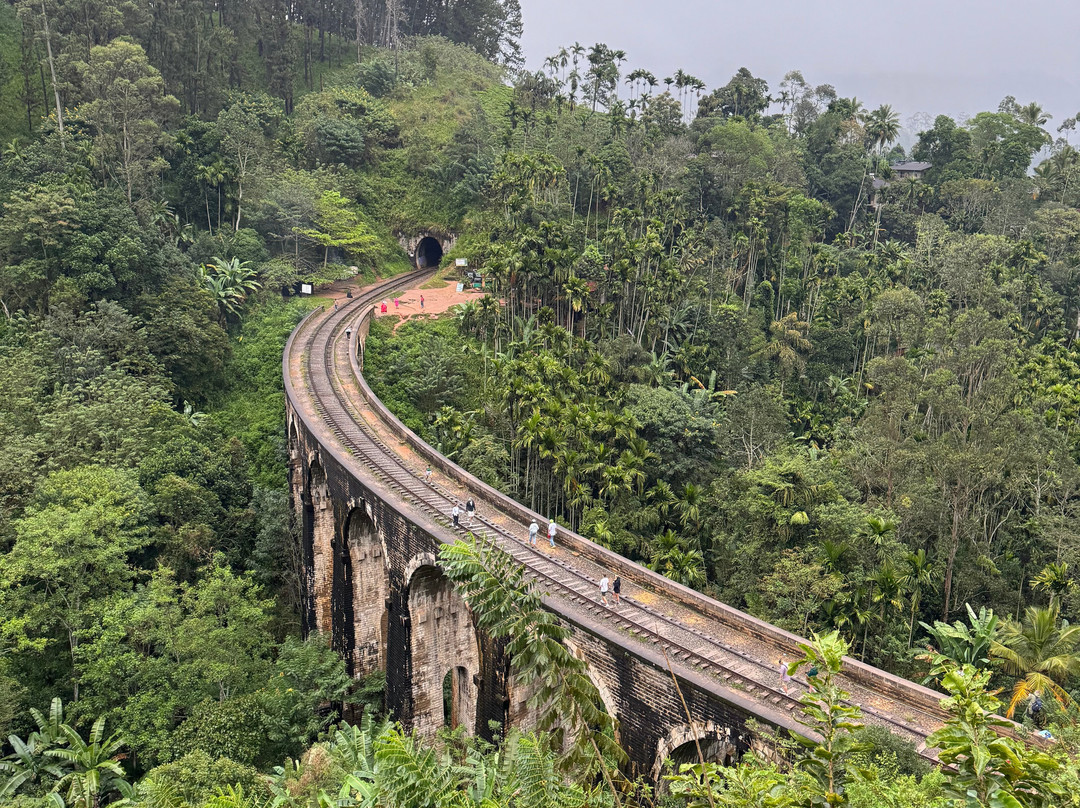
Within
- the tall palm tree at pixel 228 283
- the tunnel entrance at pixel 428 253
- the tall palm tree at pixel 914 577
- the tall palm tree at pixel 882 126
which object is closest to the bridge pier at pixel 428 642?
the tall palm tree at pixel 914 577

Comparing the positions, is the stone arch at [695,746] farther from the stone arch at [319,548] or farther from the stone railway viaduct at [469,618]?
the stone arch at [319,548]

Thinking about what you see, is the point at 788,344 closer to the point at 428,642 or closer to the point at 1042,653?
the point at 1042,653

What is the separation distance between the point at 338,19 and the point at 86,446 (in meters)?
72.0

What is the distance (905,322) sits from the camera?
48625 mm

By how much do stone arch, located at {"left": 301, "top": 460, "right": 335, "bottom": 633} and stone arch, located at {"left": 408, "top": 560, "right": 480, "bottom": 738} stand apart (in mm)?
8141

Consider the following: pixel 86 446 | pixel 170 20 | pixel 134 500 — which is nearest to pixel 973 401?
pixel 134 500

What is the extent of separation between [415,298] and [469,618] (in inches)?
1477

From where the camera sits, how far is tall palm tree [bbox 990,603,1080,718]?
68.4ft

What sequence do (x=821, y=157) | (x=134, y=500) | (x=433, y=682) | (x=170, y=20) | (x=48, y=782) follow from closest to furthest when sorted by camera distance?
(x=48, y=782) < (x=433, y=682) < (x=134, y=500) < (x=170, y=20) < (x=821, y=157)

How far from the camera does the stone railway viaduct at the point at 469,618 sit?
55.5ft

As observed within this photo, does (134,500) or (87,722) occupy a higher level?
(134,500)

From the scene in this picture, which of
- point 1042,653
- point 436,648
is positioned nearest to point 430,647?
point 436,648

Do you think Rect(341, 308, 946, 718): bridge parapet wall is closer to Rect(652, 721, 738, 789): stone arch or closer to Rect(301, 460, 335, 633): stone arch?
Rect(652, 721, 738, 789): stone arch

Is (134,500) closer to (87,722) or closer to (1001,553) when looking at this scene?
(87,722)
